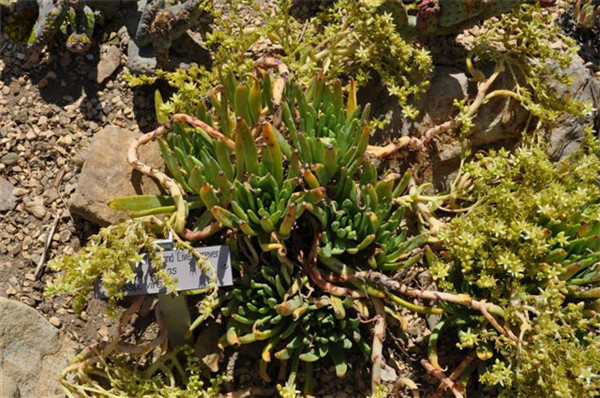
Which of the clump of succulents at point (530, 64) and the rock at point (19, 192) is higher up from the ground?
the clump of succulents at point (530, 64)

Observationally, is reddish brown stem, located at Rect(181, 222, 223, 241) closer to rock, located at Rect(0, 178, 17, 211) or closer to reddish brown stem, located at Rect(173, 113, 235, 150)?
reddish brown stem, located at Rect(173, 113, 235, 150)

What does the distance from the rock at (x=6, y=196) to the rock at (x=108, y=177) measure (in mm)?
368

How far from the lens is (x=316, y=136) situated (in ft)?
11.0

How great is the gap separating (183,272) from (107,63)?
172 centimetres

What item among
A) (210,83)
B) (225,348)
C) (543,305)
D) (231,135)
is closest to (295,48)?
(210,83)

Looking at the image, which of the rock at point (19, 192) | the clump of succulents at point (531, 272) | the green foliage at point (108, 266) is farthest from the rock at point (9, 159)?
the clump of succulents at point (531, 272)

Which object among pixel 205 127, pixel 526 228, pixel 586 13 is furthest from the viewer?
pixel 586 13

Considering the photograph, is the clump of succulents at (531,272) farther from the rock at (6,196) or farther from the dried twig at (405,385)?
the rock at (6,196)

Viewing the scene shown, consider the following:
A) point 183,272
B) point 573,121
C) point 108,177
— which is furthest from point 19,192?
point 573,121

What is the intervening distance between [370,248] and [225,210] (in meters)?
0.78

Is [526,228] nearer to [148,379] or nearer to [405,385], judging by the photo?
[405,385]

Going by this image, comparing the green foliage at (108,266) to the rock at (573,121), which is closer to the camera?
the green foliage at (108,266)

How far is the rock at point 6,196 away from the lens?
142 inches

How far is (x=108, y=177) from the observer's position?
3.53 m
